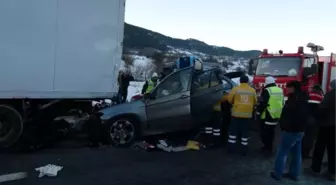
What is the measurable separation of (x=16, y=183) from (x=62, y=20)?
3152 mm

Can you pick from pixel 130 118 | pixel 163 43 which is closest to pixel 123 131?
pixel 130 118

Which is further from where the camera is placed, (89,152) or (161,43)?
(161,43)

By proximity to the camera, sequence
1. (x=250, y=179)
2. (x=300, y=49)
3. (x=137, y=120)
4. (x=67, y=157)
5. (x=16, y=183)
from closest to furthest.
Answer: (x=16, y=183)
(x=250, y=179)
(x=67, y=157)
(x=137, y=120)
(x=300, y=49)

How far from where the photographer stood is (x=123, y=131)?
24.4 feet

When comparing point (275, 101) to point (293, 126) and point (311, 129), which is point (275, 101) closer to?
point (311, 129)

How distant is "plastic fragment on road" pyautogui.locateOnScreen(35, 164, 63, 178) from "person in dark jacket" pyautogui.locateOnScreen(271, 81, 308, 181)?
10.8 ft

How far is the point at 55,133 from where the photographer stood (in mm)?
7512

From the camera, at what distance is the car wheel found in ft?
24.1

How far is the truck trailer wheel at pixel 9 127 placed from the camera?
672 centimetres

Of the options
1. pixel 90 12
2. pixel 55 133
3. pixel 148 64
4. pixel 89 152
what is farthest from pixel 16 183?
pixel 148 64

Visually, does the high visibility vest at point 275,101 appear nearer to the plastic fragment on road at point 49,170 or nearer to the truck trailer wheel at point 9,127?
the plastic fragment on road at point 49,170

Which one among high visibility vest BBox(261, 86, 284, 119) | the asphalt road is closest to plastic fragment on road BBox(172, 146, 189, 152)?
the asphalt road

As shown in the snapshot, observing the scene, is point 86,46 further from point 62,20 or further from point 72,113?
point 72,113

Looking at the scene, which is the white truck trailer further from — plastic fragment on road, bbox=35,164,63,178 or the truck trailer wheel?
plastic fragment on road, bbox=35,164,63,178
